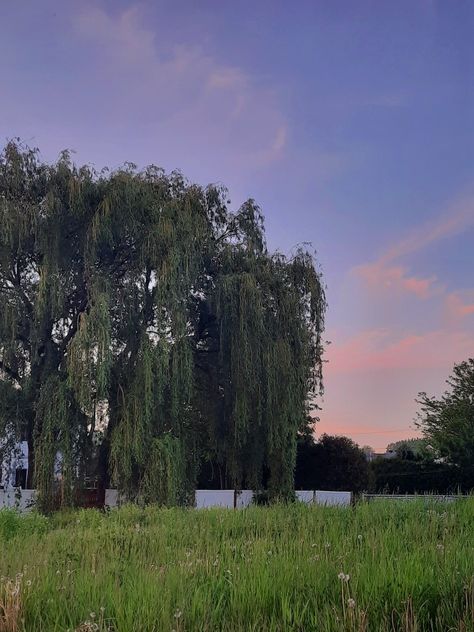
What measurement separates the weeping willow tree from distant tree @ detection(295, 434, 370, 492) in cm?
549

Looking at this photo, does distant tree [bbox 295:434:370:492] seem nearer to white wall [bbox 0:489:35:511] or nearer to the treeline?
the treeline

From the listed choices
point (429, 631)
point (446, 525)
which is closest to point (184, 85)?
point (446, 525)

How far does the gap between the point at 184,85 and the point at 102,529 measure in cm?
Answer: 857

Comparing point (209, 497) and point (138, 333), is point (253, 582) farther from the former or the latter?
point (209, 497)

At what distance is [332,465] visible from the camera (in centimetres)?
2202

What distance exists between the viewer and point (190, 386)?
14.4 metres

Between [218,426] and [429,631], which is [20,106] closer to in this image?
[218,426]

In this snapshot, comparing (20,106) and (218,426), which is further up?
(20,106)

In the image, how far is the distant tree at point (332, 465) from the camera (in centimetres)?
2169

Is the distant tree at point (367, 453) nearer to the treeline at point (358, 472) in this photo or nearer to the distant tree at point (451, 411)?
the treeline at point (358, 472)

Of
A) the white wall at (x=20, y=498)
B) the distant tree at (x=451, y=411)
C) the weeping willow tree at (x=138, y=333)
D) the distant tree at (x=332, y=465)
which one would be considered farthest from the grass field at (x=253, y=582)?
the distant tree at (x=451, y=411)

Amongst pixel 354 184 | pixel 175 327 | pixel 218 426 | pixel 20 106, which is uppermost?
pixel 20 106

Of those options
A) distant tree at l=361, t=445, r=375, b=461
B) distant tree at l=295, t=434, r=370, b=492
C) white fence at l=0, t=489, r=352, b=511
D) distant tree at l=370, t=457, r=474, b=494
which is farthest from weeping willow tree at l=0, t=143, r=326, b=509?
distant tree at l=370, t=457, r=474, b=494

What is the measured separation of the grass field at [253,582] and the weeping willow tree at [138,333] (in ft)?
24.1
